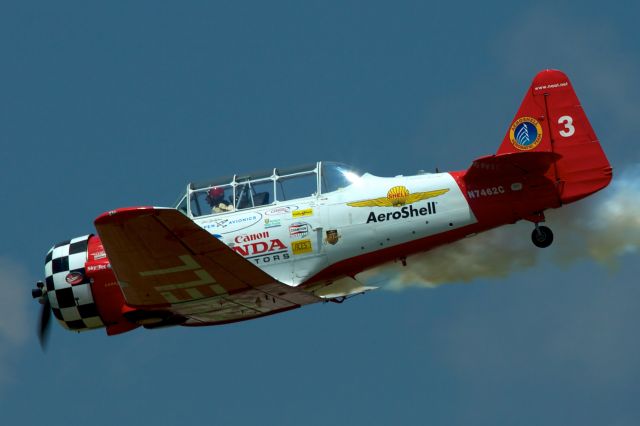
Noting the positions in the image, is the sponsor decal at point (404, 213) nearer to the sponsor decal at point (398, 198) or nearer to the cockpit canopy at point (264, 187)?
the sponsor decal at point (398, 198)

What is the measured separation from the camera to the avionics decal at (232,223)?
22.5 meters

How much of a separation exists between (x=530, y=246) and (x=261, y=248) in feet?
13.7

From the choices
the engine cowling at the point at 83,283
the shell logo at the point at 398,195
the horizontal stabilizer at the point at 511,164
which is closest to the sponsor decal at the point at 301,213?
the shell logo at the point at 398,195

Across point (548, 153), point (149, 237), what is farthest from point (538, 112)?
point (149, 237)

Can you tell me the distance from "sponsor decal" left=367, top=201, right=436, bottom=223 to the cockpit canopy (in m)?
0.71

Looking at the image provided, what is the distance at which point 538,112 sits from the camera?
22.0 metres

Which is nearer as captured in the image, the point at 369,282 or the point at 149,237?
the point at 149,237

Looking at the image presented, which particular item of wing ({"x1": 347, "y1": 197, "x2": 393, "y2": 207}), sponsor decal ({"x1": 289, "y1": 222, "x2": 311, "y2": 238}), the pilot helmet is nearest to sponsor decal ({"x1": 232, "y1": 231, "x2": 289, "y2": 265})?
sponsor decal ({"x1": 289, "y1": 222, "x2": 311, "y2": 238})

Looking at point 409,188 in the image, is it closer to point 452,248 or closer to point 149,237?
point 452,248

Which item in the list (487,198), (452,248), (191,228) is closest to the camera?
(191,228)

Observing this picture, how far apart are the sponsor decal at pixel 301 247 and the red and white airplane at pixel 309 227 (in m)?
0.02

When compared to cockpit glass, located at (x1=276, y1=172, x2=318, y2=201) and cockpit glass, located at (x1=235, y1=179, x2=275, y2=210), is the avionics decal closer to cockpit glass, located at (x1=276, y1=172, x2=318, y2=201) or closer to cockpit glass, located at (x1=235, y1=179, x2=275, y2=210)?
cockpit glass, located at (x1=235, y1=179, x2=275, y2=210)

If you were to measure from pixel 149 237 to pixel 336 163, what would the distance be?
3.63 metres

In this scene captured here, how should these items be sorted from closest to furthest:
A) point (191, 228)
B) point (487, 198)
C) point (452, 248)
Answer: point (191, 228), point (487, 198), point (452, 248)
